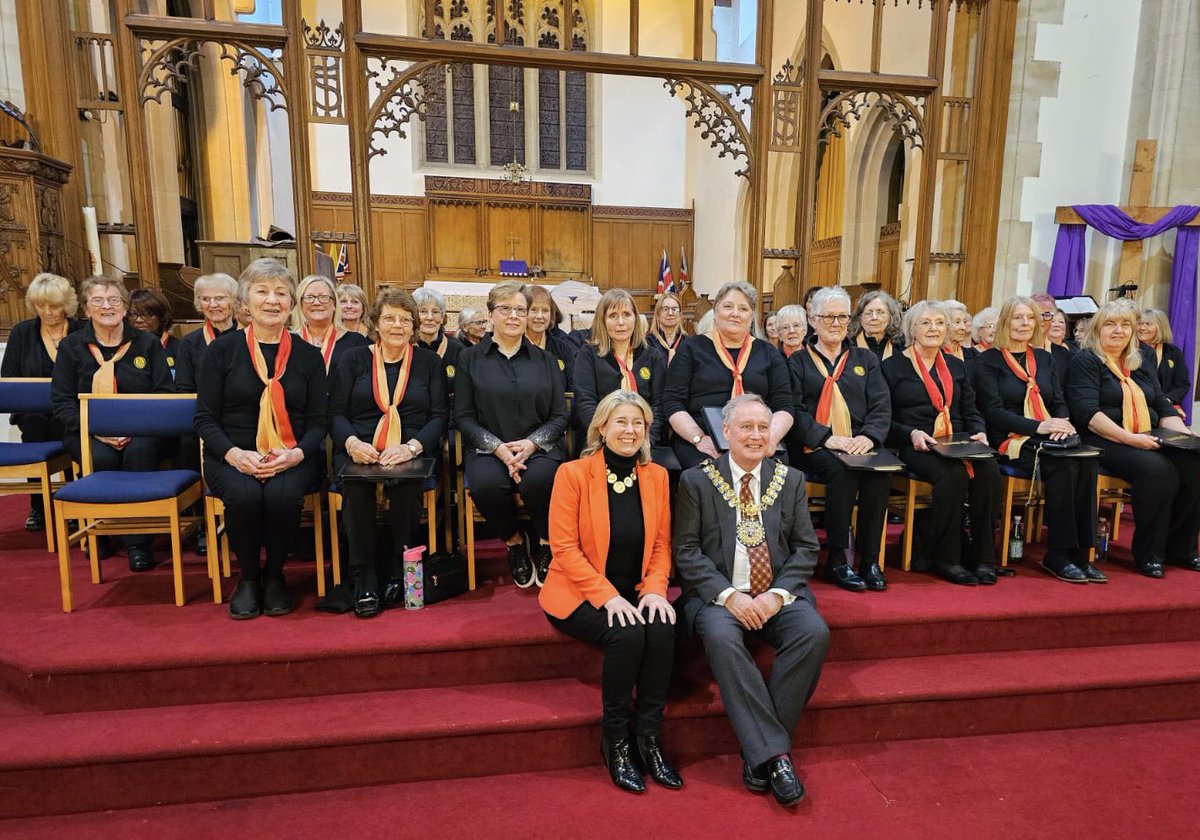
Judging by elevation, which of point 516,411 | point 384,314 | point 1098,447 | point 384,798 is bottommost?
point 384,798

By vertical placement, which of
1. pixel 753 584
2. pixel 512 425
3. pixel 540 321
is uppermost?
pixel 540 321

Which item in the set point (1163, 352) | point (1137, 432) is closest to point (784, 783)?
point (1137, 432)

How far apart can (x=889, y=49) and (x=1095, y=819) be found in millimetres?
7382

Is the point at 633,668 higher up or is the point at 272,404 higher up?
the point at 272,404

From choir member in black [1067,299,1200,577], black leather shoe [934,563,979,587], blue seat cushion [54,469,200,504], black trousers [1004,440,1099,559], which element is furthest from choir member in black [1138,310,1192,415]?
blue seat cushion [54,469,200,504]

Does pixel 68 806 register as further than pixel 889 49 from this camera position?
No

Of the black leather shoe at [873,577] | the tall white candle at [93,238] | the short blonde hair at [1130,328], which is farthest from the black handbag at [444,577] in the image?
the tall white candle at [93,238]

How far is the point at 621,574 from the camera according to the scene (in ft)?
8.37

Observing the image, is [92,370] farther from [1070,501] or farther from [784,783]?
[1070,501]

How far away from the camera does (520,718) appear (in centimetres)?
245

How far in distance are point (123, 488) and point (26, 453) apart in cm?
115

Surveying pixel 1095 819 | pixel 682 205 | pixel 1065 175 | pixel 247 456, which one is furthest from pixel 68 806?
pixel 682 205

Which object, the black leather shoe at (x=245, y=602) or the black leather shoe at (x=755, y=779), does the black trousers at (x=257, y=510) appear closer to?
the black leather shoe at (x=245, y=602)

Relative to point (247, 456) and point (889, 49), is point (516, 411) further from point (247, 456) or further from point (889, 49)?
point (889, 49)
